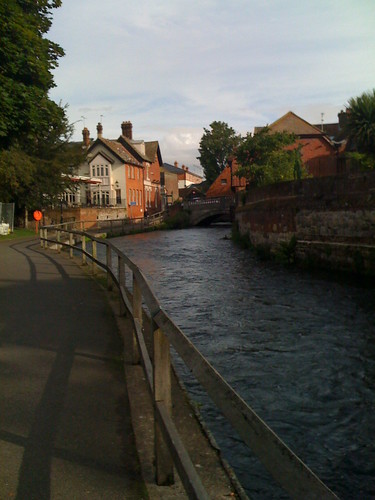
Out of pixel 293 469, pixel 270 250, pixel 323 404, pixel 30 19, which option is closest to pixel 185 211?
pixel 270 250

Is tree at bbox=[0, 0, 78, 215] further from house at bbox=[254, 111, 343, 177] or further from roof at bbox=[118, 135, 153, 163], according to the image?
roof at bbox=[118, 135, 153, 163]

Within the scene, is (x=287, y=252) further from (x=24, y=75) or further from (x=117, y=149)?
(x=117, y=149)

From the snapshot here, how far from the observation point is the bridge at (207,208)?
58406mm

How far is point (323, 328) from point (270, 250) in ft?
43.9

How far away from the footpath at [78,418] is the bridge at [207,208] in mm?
51203

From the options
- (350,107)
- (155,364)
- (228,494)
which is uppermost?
(350,107)

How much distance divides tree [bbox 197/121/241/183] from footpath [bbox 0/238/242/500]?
3302 inches

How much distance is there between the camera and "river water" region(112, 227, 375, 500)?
484 centimetres

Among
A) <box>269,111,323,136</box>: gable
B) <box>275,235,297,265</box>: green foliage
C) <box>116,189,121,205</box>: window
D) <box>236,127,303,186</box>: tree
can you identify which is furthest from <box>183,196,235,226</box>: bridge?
<box>275,235,297,265</box>: green foliage

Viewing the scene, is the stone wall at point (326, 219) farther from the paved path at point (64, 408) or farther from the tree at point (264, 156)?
the tree at point (264, 156)

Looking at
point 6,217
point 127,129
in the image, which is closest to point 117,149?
point 127,129

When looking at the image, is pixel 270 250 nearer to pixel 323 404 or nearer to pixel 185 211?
pixel 323 404

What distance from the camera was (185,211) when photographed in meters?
60.2

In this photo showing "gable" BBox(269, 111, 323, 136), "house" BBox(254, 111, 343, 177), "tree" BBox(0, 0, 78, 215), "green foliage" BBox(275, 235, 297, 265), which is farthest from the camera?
"gable" BBox(269, 111, 323, 136)
